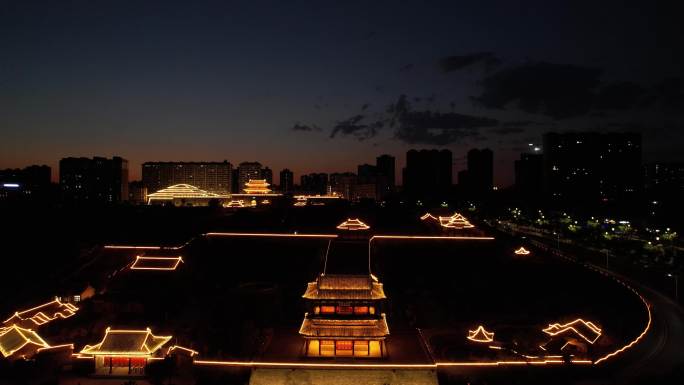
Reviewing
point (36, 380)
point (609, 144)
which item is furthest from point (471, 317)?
point (609, 144)

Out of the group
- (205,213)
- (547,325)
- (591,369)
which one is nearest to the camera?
(591,369)

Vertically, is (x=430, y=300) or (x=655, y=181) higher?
(x=655, y=181)

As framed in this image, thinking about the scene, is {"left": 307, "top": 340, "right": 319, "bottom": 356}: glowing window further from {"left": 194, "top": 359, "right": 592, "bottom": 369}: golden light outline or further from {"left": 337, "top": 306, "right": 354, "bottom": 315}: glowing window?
{"left": 337, "top": 306, "right": 354, "bottom": 315}: glowing window

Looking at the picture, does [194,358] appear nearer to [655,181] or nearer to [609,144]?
[609,144]

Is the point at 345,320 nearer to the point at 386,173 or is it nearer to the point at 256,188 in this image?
the point at 256,188

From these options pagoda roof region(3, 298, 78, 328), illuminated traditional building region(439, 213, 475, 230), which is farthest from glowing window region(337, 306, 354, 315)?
illuminated traditional building region(439, 213, 475, 230)

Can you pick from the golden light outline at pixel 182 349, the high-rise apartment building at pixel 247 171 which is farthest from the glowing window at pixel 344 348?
the high-rise apartment building at pixel 247 171
